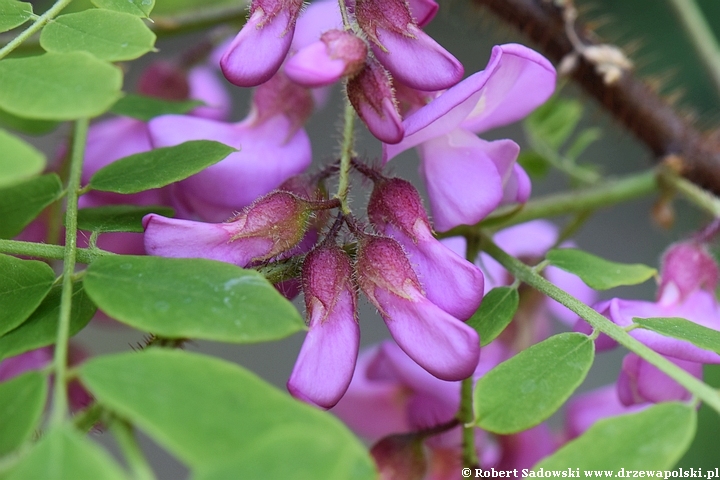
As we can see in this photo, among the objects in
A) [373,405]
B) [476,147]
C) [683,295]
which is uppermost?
[476,147]

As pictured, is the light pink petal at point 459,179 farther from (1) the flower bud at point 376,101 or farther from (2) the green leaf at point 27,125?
(2) the green leaf at point 27,125

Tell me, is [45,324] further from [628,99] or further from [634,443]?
[628,99]

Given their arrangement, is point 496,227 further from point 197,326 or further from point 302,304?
point 197,326

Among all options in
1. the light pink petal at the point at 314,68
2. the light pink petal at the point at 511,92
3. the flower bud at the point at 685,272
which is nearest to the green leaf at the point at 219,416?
the light pink petal at the point at 314,68

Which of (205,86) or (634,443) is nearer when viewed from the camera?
(634,443)

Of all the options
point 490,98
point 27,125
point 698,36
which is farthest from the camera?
point 698,36

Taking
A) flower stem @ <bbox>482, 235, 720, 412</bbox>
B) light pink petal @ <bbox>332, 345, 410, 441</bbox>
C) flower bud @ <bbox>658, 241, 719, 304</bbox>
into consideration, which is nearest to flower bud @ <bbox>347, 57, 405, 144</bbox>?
flower stem @ <bbox>482, 235, 720, 412</bbox>

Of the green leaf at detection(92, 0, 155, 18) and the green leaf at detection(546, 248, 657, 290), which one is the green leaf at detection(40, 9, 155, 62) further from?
the green leaf at detection(546, 248, 657, 290)

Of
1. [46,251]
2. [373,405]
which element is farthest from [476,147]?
[373,405]
